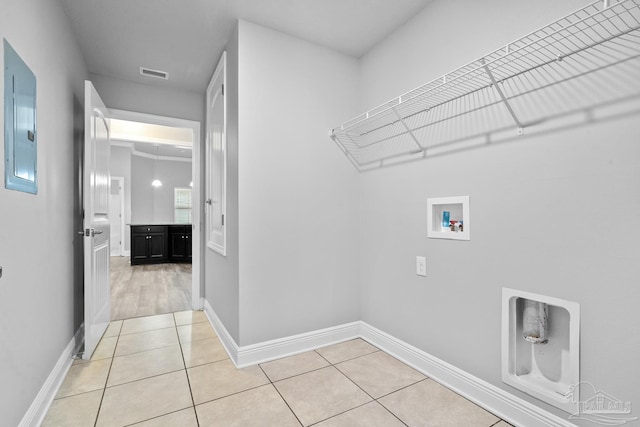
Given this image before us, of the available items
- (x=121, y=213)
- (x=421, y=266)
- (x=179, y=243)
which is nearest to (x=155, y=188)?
(x=121, y=213)

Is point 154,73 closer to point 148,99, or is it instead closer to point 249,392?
point 148,99

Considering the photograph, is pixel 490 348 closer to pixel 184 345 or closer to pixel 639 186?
pixel 639 186

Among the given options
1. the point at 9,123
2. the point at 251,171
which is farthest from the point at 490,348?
the point at 9,123

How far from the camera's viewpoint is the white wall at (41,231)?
1.30 meters

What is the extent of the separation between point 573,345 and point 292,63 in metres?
2.37

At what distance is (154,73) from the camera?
9.82 feet

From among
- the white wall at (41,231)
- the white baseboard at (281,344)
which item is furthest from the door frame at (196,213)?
the white wall at (41,231)

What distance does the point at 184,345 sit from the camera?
2.45m

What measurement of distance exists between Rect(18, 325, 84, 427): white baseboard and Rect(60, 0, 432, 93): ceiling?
7.52ft

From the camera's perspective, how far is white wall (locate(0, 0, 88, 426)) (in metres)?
1.30

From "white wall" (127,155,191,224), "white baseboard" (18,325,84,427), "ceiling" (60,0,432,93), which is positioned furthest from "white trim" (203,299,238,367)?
"white wall" (127,155,191,224)

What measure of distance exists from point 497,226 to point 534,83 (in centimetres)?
70

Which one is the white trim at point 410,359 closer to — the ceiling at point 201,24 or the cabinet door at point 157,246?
the ceiling at point 201,24

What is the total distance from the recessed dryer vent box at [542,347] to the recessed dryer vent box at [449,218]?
39 centimetres
